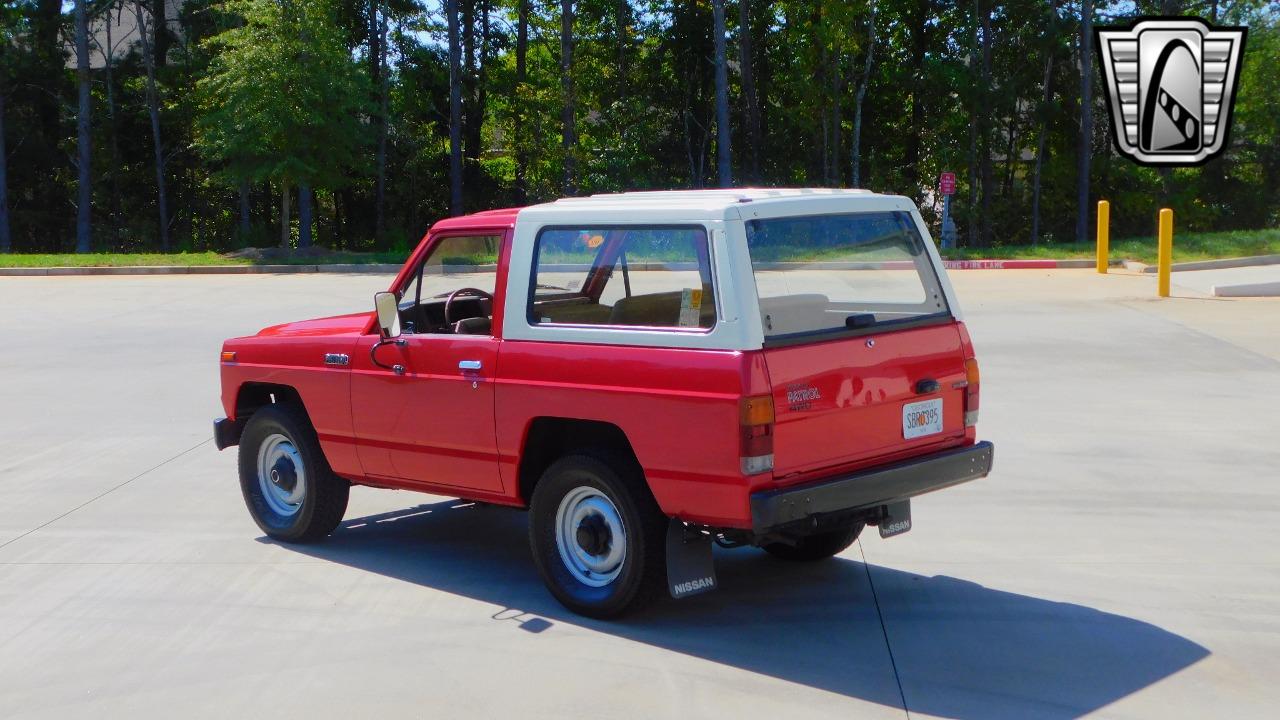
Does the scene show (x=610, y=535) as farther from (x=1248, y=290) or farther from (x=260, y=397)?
(x=1248, y=290)

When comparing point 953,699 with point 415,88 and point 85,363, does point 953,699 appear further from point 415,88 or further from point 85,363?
point 415,88

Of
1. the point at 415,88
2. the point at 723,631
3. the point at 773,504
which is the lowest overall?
the point at 723,631

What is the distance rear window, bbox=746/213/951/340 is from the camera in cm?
551

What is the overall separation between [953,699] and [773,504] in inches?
38.3

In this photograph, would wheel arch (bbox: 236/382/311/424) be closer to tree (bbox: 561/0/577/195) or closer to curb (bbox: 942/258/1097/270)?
curb (bbox: 942/258/1097/270)

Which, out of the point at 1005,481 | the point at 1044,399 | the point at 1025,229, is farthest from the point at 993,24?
the point at 1005,481

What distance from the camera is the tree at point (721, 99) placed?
119ft

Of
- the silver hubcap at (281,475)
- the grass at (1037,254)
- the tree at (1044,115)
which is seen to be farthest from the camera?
the tree at (1044,115)

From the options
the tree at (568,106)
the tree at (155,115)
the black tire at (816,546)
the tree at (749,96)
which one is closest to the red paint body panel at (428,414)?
the black tire at (816,546)

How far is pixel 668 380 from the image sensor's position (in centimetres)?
540

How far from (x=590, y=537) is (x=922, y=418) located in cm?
156

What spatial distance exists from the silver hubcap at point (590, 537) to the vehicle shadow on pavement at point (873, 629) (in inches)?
8.7

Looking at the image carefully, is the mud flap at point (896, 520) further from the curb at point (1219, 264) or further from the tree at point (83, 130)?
the tree at point (83, 130)

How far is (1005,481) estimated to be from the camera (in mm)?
8453
